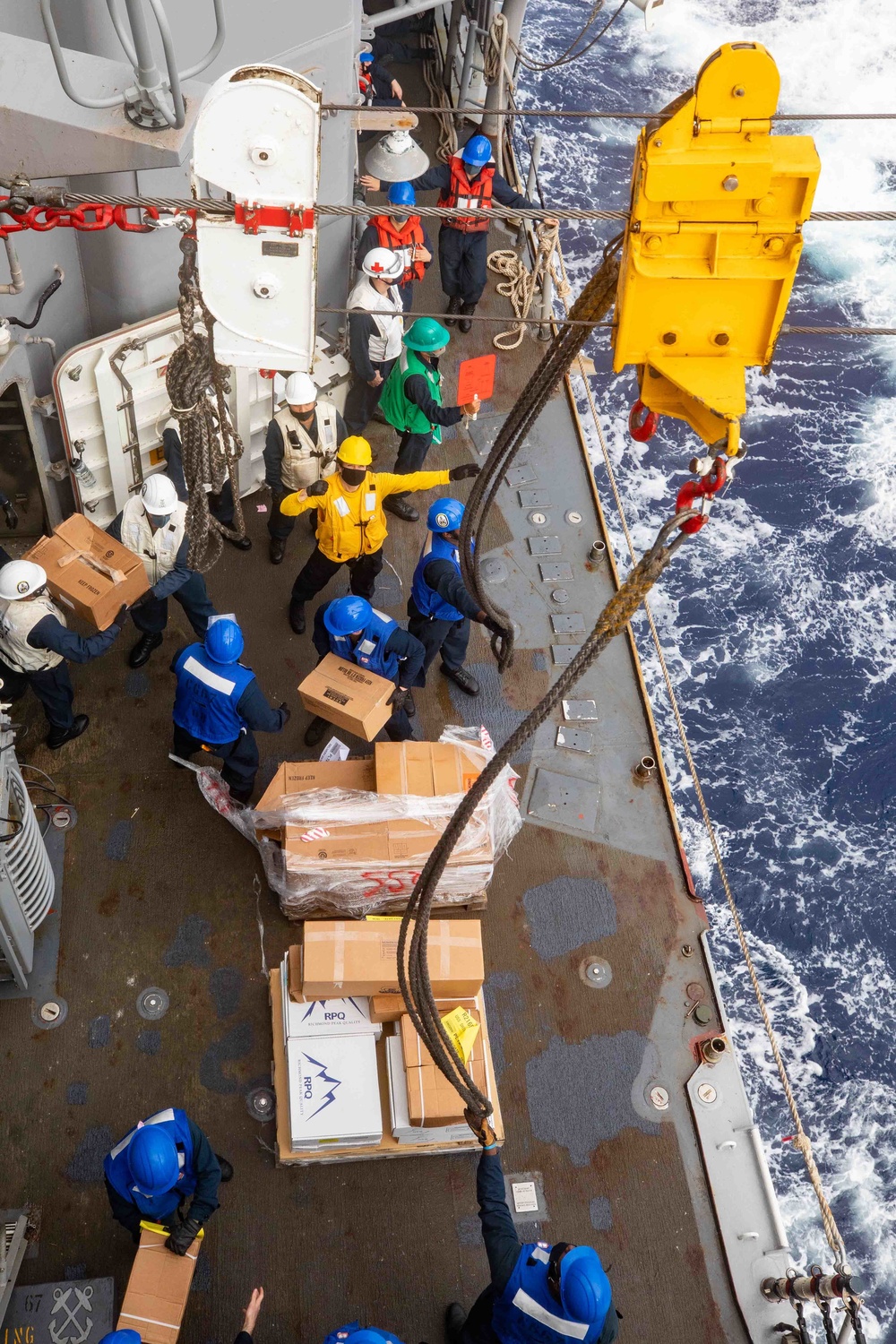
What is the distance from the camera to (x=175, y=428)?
8078 millimetres

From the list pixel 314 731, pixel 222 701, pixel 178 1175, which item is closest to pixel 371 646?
pixel 314 731

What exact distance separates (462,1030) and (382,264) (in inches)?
221

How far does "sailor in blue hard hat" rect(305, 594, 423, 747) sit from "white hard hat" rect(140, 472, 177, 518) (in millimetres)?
1200

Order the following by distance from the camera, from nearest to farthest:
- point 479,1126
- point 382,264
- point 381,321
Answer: point 479,1126 < point 382,264 < point 381,321

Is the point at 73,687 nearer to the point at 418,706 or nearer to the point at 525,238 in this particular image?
the point at 418,706

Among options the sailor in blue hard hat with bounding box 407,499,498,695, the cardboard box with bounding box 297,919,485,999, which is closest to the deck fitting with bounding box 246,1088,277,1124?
the cardboard box with bounding box 297,919,485,999

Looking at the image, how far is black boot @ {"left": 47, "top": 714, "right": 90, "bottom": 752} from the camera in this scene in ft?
25.3

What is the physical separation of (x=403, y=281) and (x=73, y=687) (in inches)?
175

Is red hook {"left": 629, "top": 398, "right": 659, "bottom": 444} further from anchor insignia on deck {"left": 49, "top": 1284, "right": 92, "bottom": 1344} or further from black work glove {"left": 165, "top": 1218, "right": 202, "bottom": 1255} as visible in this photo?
anchor insignia on deck {"left": 49, "top": 1284, "right": 92, "bottom": 1344}

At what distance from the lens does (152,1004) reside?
22.3 ft

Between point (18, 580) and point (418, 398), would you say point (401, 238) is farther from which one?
point (18, 580)

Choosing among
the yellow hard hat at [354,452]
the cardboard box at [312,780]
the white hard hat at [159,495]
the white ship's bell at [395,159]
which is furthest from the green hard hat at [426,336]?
the cardboard box at [312,780]

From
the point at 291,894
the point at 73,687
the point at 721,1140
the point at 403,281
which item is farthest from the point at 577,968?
the point at 403,281

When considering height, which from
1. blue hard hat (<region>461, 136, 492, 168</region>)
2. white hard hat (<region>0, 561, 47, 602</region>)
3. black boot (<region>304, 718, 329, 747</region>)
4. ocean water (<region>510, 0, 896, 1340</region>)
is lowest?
ocean water (<region>510, 0, 896, 1340</region>)
